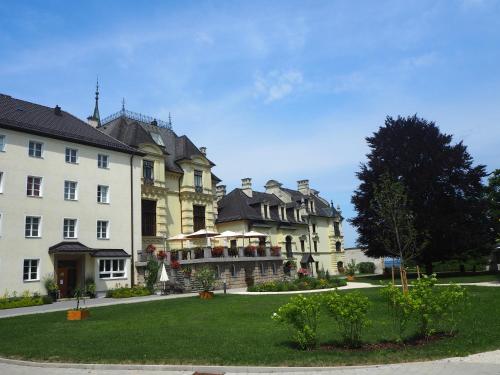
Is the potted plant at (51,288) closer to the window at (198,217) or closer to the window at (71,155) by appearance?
the window at (71,155)

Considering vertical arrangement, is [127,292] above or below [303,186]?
below

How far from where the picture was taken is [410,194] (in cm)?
3816

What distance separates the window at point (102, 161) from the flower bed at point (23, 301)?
10.8 m

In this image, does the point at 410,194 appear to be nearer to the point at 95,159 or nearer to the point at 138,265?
the point at 138,265

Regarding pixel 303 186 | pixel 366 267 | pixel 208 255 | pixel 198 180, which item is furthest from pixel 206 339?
pixel 366 267

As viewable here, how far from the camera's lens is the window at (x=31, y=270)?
29066mm

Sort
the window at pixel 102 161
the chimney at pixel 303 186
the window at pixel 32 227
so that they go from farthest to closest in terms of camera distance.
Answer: the chimney at pixel 303 186
the window at pixel 102 161
the window at pixel 32 227

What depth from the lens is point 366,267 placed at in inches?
2586

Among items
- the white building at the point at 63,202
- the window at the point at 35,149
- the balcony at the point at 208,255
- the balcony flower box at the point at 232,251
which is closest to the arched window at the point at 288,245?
the balcony at the point at 208,255

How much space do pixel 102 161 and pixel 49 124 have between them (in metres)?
4.64

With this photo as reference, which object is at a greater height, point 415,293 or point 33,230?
point 33,230

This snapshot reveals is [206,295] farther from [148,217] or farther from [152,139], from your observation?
[152,139]

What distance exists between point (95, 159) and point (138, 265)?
→ 8.89 meters

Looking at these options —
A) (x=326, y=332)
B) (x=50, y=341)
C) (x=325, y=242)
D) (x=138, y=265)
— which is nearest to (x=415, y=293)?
(x=326, y=332)
